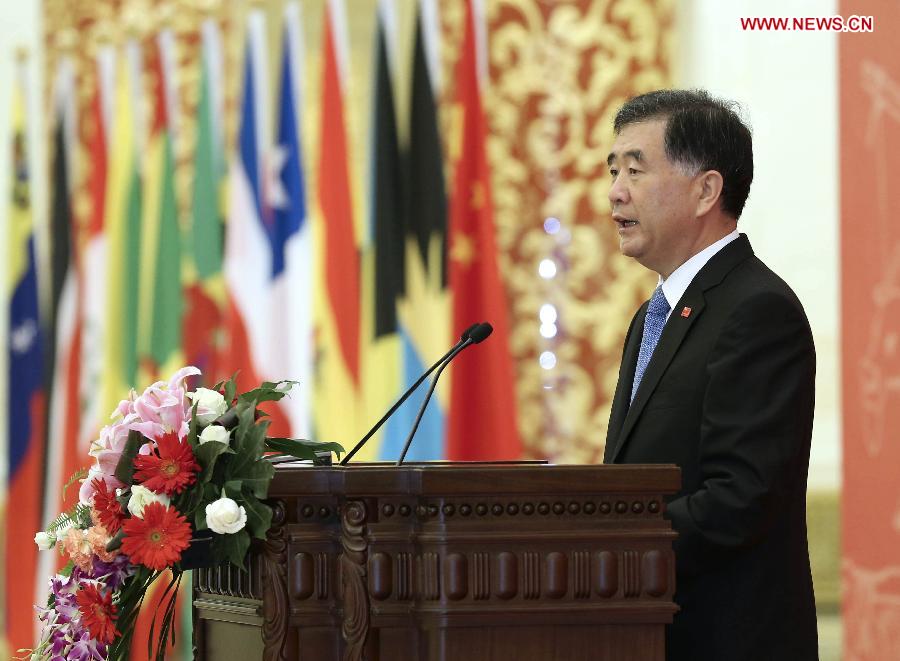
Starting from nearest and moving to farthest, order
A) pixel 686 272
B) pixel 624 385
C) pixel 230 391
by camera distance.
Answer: pixel 230 391 → pixel 686 272 → pixel 624 385

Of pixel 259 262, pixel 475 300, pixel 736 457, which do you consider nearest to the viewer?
pixel 736 457

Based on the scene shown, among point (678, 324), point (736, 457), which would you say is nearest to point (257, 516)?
point (736, 457)

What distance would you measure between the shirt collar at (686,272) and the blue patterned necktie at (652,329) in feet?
0.12

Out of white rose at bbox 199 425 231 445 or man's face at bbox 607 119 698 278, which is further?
man's face at bbox 607 119 698 278

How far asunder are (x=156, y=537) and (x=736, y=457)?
993 mm

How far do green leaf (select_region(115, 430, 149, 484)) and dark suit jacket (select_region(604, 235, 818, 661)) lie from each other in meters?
0.90

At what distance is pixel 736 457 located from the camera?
7.20ft

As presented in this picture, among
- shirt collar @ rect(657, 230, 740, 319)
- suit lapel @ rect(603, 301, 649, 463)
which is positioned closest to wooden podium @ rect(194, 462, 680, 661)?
Answer: suit lapel @ rect(603, 301, 649, 463)

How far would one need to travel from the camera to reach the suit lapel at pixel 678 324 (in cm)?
249

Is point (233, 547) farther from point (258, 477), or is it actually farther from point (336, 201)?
point (336, 201)

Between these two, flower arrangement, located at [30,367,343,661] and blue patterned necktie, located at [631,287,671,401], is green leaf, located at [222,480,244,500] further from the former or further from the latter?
blue patterned necktie, located at [631,287,671,401]

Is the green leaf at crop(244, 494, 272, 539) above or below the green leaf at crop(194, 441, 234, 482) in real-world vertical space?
below

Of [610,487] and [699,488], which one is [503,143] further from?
[610,487]

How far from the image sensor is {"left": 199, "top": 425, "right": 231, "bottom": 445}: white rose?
191 centimetres
